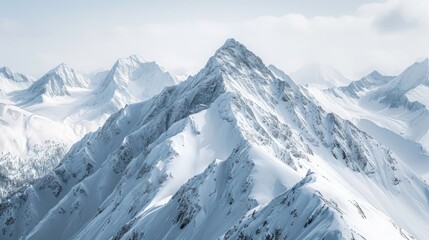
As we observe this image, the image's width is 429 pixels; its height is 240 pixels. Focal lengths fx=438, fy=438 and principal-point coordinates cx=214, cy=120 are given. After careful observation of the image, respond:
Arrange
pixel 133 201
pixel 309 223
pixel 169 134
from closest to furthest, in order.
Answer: pixel 309 223 < pixel 133 201 < pixel 169 134

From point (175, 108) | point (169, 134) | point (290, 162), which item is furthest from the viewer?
point (175, 108)

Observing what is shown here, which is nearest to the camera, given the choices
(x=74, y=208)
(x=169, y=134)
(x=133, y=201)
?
(x=133, y=201)

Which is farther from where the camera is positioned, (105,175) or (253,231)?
(105,175)

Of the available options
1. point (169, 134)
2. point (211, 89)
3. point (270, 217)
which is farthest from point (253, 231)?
point (211, 89)

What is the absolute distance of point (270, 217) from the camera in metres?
55.7

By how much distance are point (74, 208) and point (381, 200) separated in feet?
435

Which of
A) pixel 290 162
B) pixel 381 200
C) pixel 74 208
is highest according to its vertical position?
pixel 74 208

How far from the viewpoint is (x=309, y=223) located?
161ft

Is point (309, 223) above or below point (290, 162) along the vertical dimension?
above

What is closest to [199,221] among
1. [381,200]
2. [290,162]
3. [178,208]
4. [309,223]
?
[178,208]

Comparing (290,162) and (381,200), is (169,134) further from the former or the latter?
(381,200)

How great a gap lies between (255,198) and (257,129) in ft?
257

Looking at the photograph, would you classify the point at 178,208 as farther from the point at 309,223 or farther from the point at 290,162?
the point at 290,162

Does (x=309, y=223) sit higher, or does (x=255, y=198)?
(x=309, y=223)
